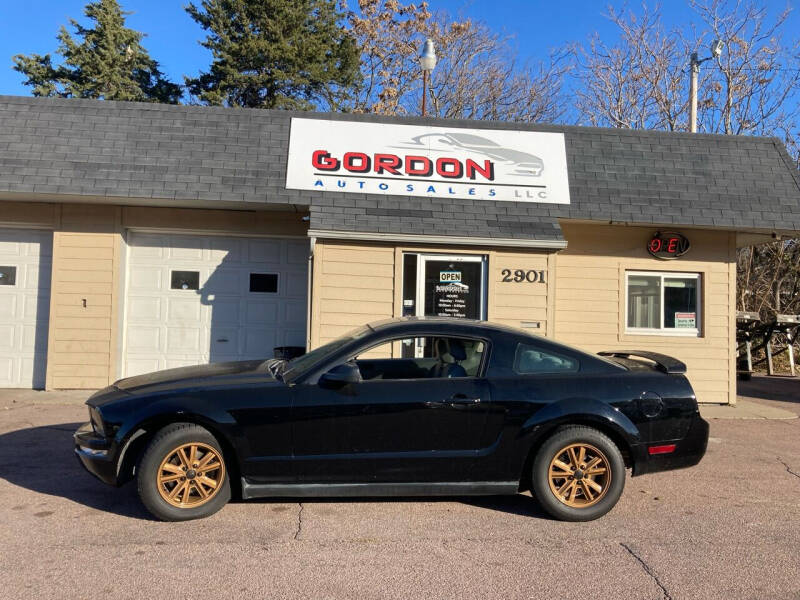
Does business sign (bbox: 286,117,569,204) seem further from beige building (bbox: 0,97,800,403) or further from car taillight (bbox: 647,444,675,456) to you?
car taillight (bbox: 647,444,675,456)

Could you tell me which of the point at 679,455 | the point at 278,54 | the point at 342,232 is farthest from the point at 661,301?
the point at 278,54

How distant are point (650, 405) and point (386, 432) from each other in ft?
6.68

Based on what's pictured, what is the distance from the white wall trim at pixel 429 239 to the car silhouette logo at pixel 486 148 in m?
1.41

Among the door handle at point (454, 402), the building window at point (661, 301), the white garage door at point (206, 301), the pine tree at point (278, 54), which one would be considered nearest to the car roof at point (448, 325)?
the door handle at point (454, 402)

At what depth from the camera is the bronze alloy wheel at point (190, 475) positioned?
14.9 feet

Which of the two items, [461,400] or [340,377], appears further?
[461,400]

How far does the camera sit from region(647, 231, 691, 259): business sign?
10016 millimetres

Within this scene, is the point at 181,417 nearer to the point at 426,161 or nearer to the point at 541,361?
the point at 541,361

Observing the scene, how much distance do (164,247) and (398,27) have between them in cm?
2031

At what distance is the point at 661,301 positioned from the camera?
1017cm

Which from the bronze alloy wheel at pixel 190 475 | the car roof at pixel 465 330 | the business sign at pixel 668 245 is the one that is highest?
the business sign at pixel 668 245

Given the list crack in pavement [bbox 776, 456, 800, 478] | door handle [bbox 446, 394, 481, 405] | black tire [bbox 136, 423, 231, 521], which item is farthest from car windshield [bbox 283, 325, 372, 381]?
crack in pavement [bbox 776, 456, 800, 478]

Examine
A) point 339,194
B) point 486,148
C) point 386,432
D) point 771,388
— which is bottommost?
point 771,388

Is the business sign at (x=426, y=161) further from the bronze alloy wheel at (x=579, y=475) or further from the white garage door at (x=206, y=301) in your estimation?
the bronze alloy wheel at (x=579, y=475)
